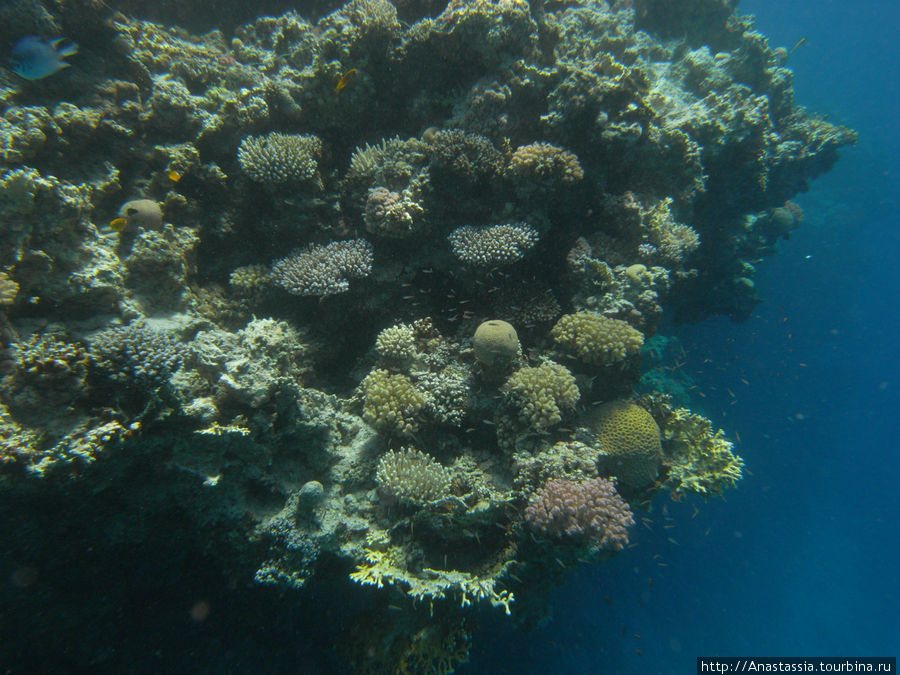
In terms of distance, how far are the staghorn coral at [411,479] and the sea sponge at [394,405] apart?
0.37m

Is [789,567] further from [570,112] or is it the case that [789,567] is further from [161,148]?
[161,148]

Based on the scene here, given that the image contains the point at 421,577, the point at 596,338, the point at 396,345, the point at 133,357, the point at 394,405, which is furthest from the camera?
the point at 596,338

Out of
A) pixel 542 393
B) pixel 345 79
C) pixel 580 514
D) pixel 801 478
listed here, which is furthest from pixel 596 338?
pixel 801 478

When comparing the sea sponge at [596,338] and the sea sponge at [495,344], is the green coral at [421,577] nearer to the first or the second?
the sea sponge at [495,344]

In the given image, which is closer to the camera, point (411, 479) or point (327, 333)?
point (411, 479)

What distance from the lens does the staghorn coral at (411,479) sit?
4.59 metres

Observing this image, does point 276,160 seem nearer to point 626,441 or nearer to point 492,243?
point 492,243

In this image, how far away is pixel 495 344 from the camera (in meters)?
5.09

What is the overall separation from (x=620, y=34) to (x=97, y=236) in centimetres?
1221

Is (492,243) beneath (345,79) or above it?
beneath

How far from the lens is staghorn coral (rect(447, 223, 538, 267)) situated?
18.8 ft

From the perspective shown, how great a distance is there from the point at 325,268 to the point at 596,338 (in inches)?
167

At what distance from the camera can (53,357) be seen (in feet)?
11.6

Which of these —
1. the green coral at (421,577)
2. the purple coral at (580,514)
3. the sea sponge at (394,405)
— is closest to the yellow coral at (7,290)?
the sea sponge at (394,405)
